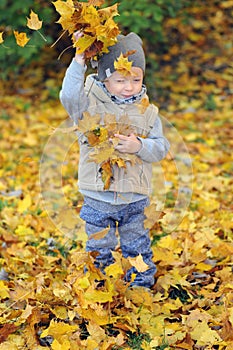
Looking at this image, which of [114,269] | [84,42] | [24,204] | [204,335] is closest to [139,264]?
[114,269]

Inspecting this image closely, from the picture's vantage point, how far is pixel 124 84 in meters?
2.98

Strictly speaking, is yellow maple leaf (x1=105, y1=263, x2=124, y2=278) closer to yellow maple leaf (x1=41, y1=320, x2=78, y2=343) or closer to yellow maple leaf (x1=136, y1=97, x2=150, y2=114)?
yellow maple leaf (x1=41, y1=320, x2=78, y2=343)

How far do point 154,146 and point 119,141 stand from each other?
0.68 ft

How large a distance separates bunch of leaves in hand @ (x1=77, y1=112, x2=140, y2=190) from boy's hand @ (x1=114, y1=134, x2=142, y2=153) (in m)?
0.02

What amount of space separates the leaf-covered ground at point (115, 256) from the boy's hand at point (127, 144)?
511mm

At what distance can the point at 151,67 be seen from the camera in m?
7.33

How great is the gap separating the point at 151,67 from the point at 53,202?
127 inches

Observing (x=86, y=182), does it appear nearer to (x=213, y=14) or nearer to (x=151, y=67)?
(x=151, y=67)

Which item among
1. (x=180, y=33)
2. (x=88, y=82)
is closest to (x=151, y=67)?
(x=180, y=33)

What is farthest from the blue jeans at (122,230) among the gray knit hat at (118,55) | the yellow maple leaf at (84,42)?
the yellow maple leaf at (84,42)

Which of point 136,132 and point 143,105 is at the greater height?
point 143,105

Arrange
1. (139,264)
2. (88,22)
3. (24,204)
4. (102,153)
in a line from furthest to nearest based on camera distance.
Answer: (24,204), (139,264), (102,153), (88,22)

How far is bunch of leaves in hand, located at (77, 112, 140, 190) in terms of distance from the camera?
2924 millimetres

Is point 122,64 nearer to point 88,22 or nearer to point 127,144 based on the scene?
point 88,22
